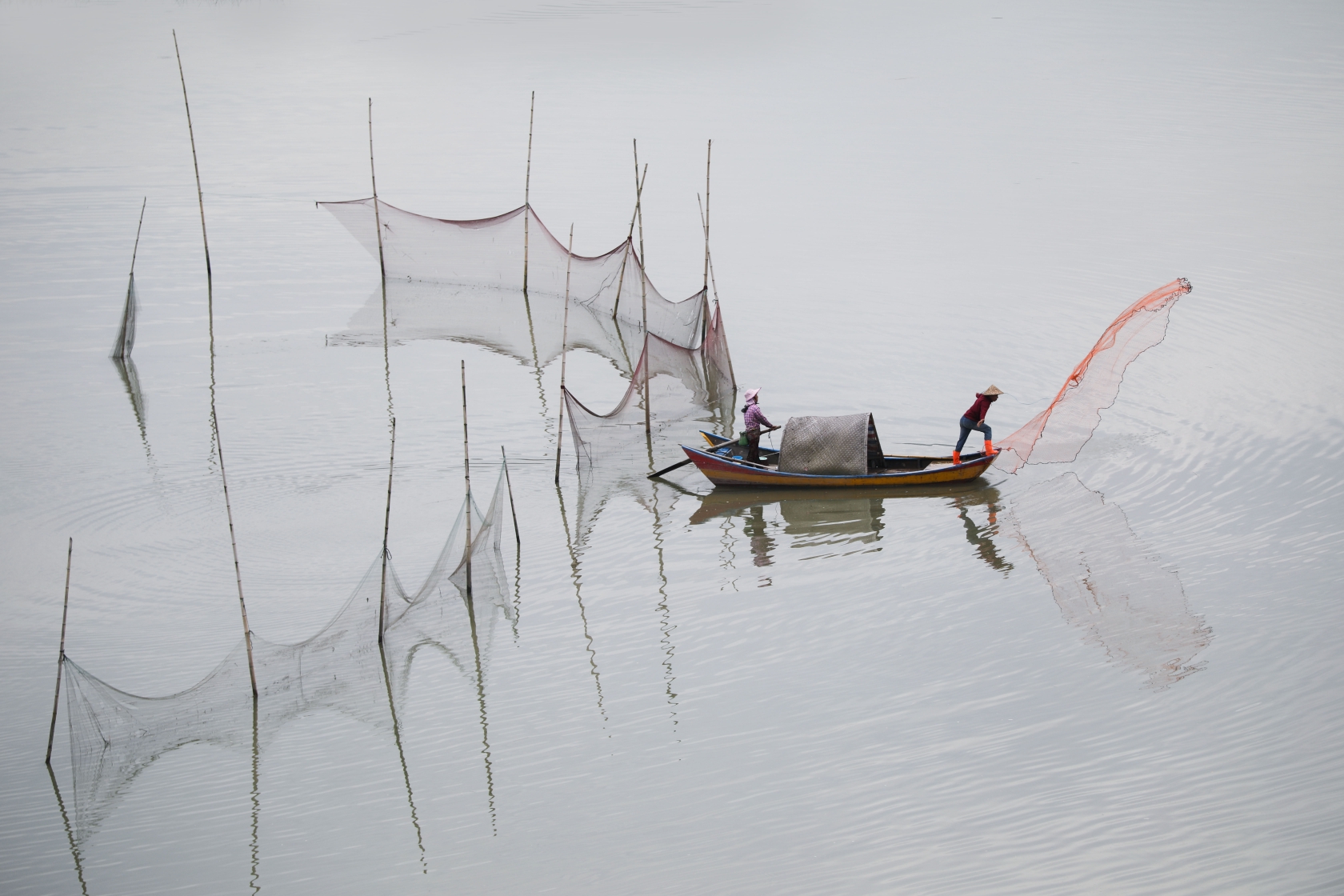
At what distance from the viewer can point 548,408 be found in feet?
42.8

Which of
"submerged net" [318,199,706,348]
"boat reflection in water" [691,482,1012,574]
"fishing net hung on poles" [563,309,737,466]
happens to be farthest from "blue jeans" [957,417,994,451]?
"submerged net" [318,199,706,348]

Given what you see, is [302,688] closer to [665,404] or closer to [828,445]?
[828,445]

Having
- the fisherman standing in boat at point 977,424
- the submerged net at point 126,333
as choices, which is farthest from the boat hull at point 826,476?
the submerged net at point 126,333

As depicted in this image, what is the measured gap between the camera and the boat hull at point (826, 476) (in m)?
10.5

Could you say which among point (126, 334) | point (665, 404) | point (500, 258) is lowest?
point (665, 404)

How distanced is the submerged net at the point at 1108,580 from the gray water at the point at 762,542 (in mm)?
40

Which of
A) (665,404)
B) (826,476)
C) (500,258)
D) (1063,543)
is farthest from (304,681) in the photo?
(500,258)

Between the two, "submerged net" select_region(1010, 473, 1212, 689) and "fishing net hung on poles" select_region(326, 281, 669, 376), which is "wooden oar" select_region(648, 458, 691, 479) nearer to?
"submerged net" select_region(1010, 473, 1212, 689)

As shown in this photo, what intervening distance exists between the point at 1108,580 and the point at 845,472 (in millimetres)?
2359

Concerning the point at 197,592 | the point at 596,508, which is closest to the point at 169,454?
the point at 197,592

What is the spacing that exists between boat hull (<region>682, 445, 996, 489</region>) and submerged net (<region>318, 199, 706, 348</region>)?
16.5ft

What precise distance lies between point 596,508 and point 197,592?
3.28 meters

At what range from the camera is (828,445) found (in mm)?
10500

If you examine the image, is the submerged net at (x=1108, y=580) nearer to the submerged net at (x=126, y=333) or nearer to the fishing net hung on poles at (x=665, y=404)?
the fishing net hung on poles at (x=665, y=404)
